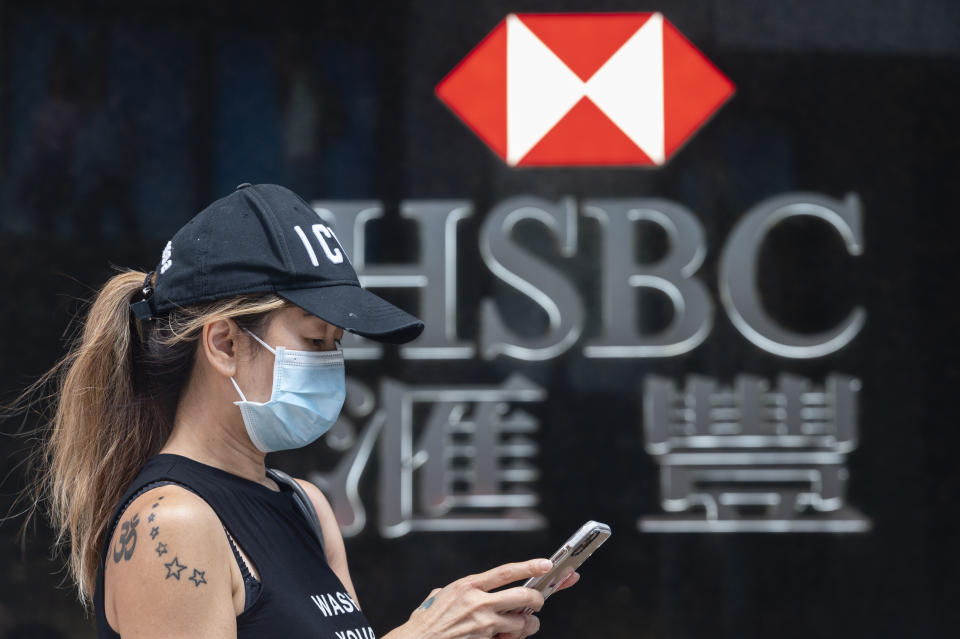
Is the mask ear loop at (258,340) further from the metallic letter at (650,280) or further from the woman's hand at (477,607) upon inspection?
the metallic letter at (650,280)

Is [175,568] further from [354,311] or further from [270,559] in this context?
[354,311]

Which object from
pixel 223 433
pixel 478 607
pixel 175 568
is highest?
pixel 223 433

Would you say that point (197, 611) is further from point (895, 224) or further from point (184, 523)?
point (895, 224)

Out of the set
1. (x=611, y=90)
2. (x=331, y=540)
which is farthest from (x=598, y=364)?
(x=331, y=540)

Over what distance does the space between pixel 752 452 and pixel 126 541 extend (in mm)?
2942

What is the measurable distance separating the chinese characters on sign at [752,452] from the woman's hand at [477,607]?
2405 millimetres

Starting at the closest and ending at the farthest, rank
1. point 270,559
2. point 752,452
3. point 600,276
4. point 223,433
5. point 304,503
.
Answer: point 270,559
point 223,433
point 304,503
point 752,452
point 600,276

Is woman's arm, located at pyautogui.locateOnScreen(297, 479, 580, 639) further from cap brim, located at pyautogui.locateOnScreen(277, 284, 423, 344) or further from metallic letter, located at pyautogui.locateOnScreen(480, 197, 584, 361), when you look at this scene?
metallic letter, located at pyautogui.locateOnScreen(480, 197, 584, 361)

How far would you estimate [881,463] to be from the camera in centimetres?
401

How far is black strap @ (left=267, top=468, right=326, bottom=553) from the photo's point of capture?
183 cm

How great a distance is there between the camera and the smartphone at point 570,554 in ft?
5.59

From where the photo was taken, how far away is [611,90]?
13.5 feet

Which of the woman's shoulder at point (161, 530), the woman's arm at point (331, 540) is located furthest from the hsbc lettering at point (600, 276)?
the woman's shoulder at point (161, 530)

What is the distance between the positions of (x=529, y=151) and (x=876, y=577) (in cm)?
208
